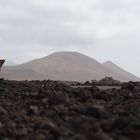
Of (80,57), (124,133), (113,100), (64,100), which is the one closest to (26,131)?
(124,133)

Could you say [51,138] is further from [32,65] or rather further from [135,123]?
[32,65]

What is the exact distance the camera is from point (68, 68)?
440 feet

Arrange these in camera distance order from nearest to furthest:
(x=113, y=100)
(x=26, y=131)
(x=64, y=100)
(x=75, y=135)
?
(x=75, y=135) < (x=26, y=131) < (x=64, y=100) < (x=113, y=100)

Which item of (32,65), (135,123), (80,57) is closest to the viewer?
(135,123)

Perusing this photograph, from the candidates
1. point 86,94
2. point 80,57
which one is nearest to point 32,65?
point 80,57

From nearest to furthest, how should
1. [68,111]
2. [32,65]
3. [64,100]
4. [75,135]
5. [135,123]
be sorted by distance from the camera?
[75,135], [135,123], [68,111], [64,100], [32,65]

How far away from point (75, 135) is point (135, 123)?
1283mm

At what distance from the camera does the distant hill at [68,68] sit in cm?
11784

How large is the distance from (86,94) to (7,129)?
5973mm

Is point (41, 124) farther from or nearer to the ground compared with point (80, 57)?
nearer to the ground

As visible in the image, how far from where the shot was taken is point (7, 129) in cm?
598

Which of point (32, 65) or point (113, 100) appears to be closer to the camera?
point (113, 100)

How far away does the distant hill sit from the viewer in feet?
387

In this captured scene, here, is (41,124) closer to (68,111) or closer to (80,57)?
(68,111)
